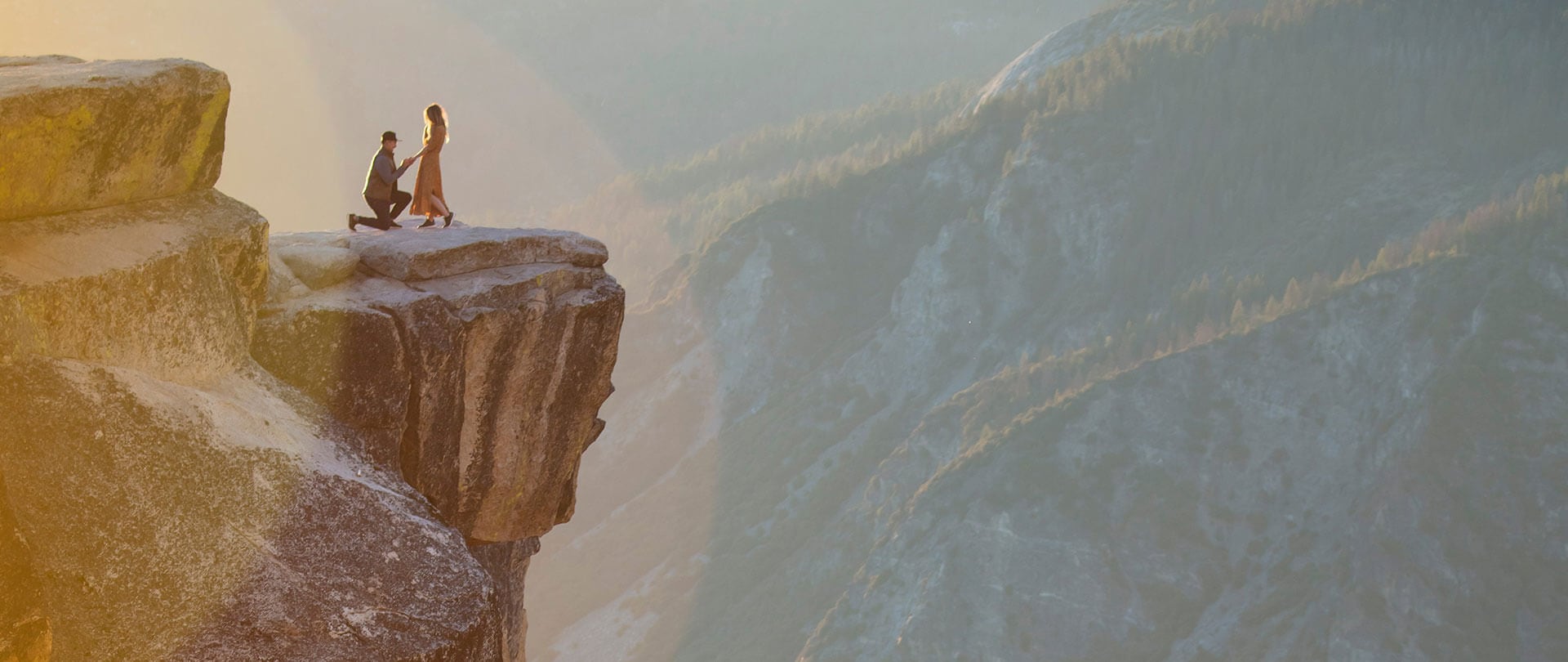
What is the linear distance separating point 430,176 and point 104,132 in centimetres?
953

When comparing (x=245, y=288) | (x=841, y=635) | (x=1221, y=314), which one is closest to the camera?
(x=245, y=288)

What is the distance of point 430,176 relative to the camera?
27391 mm

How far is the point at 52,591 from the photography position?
15.0 m

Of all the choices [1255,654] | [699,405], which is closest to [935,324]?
[699,405]

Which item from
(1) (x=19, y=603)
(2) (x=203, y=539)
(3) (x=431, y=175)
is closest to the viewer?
(1) (x=19, y=603)

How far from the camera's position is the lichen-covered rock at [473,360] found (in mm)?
20828

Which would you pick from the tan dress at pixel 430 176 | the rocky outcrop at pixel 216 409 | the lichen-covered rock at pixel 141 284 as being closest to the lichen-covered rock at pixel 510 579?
the rocky outcrop at pixel 216 409

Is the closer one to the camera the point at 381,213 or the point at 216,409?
the point at 216,409

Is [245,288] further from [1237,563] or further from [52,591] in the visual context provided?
[1237,563]

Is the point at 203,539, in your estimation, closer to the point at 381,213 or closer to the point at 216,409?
the point at 216,409

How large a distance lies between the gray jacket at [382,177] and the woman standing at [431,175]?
798mm

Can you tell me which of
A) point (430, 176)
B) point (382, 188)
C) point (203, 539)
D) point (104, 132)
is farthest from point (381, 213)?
point (203, 539)

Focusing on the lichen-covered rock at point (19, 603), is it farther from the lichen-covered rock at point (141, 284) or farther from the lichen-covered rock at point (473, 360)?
the lichen-covered rock at point (473, 360)

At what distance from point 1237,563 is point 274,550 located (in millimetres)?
130787
